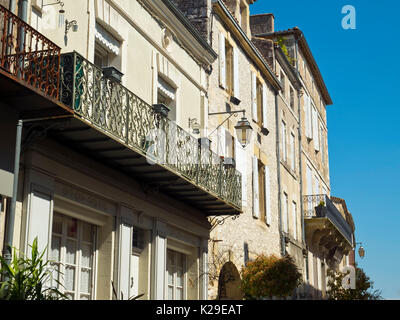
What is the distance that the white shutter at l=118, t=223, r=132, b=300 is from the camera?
1056 cm

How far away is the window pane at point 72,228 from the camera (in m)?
9.80

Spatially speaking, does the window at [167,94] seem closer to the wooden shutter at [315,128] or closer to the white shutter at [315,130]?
the wooden shutter at [315,128]

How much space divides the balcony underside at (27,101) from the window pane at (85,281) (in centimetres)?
318

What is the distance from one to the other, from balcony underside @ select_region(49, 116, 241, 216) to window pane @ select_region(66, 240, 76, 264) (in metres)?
1.37

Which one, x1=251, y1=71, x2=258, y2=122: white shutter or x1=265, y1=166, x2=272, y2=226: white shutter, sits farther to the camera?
x1=265, y1=166, x2=272, y2=226: white shutter

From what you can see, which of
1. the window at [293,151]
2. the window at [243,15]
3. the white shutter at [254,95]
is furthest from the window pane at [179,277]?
the window at [293,151]

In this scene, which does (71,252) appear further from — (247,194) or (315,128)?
(315,128)

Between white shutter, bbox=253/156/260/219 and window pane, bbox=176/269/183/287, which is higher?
white shutter, bbox=253/156/260/219

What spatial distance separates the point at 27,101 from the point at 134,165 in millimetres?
3196

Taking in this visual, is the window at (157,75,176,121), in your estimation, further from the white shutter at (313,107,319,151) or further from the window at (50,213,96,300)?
the white shutter at (313,107,319,151)

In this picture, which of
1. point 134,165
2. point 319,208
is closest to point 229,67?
point 134,165

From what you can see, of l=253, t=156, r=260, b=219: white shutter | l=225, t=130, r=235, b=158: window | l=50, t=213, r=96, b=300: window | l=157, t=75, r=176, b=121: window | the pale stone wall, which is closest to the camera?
l=50, t=213, r=96, b=300: window

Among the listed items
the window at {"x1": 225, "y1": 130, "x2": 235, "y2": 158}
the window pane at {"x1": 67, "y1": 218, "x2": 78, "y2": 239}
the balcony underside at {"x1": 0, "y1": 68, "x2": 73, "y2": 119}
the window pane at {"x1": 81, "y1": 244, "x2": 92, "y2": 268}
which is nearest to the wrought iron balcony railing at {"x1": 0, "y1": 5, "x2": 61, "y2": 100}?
the balcony underside at {"x1": 0, "y1": 68, "x2": 73, "y2": 119}
